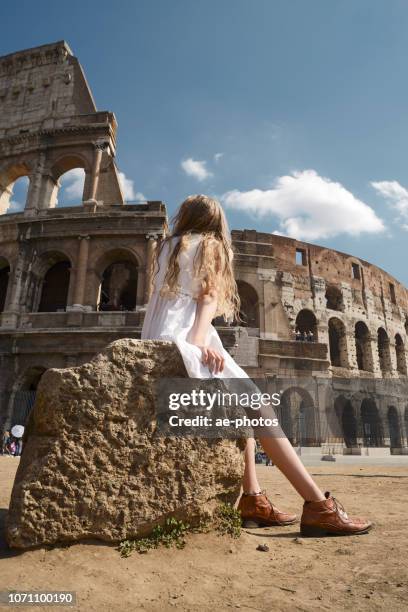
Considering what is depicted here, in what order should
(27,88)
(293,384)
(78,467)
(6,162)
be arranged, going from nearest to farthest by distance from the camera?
(78,467)
(293,384)
(6,162)
(27,88)

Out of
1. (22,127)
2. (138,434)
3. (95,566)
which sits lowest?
(95,566)

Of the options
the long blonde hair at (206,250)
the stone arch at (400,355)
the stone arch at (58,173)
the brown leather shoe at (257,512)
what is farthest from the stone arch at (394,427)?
the stone arch at (58,173)

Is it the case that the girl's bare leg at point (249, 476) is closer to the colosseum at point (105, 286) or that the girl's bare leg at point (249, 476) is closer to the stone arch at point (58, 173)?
the colosseum at point (105, 286)

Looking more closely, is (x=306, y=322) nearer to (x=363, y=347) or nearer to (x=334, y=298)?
(x=334, y=298)

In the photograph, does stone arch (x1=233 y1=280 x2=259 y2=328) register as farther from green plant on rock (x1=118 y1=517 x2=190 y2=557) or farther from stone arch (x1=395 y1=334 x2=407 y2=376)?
green plant on rock (x1=118 y1=517 x2=190 y2=557)

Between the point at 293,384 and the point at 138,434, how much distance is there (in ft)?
40.7

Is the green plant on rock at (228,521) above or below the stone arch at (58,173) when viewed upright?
below

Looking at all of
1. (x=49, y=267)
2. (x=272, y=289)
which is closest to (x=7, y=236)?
(x=49, y=267)

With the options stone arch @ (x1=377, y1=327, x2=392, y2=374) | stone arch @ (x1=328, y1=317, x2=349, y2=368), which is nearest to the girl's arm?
stone arch @ (x1=328, y1=317, x2=349, y2=368)

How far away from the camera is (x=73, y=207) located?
1514 centimetres

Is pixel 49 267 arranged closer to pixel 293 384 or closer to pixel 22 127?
pixel 22 127

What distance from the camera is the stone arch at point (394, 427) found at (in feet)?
36.9

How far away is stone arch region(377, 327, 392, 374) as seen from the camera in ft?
71.7

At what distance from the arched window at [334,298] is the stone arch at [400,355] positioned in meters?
5.03
